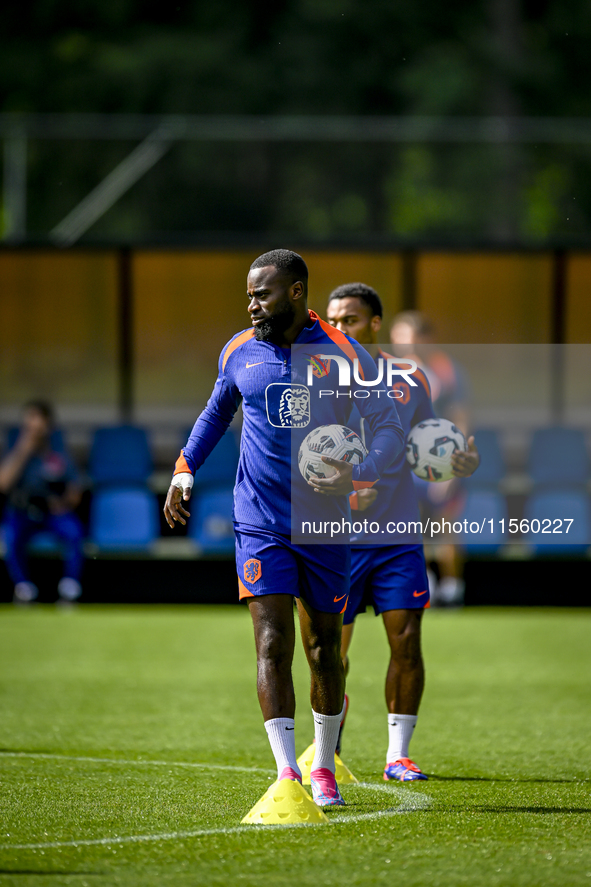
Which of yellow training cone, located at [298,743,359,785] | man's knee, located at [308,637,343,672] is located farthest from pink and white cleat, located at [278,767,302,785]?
yellow training cone, located at [298,743,359,785]

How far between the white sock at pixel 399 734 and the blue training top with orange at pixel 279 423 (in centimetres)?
106

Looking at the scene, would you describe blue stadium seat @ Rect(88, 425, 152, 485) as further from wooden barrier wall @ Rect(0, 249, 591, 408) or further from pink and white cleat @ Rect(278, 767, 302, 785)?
pink and white cleat @ Rect(278, 767, 302, 785)

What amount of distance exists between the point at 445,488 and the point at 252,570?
21.7 feet

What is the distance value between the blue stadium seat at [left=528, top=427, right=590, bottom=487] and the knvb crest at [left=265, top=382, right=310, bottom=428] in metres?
8.11

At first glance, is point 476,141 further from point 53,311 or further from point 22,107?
point 22,107

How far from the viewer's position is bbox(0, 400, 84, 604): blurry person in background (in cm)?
1152

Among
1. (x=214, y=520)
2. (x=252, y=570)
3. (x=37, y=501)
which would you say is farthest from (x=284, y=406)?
(x=214, y=520)

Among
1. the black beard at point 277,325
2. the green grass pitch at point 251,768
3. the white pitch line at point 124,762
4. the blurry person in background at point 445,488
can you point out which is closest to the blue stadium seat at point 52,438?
the green grass pitch at point 251,768

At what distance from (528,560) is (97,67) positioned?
1794 cm

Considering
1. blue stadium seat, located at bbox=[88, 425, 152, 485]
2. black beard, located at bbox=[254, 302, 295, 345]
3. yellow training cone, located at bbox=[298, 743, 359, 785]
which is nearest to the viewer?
black beard, located at bbox=[254, 302, 295, 345]

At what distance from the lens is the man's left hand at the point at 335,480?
429 centimetres

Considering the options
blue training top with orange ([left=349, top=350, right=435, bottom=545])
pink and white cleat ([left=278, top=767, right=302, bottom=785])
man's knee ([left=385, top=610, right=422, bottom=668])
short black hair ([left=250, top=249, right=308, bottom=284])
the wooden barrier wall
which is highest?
the wooden barrier wall

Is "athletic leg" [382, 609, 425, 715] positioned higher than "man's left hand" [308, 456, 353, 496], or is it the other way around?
"man's left hand" [308, 456, 353, 496]

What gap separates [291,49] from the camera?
26.5 meters
